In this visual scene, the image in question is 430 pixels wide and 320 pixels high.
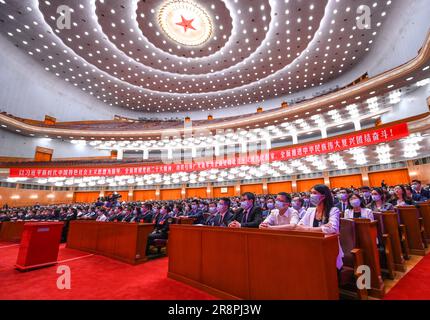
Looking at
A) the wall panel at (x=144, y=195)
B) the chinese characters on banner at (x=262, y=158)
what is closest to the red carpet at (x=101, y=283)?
the chinese characters on banner at (x=262, y=158)

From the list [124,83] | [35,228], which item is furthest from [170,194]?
[35,228]

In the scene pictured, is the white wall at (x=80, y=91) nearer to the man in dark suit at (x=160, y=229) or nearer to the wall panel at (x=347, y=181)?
the wall panel at (x=347, y=181)

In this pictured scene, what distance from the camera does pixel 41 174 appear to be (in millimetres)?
13266

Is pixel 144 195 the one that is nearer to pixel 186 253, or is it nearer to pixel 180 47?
pixel 180 47

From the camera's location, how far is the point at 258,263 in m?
1.89

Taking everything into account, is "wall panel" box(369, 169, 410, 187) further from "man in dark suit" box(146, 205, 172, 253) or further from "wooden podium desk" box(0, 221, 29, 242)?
"wooden podium desk" box(0, 221, 29, 242)

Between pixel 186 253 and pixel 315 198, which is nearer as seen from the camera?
pixel 315 198

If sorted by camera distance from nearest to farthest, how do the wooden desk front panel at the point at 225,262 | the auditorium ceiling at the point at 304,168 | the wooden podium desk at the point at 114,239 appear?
1. the wooden desk front panel at the point at 225,262
2. the wooden podium desk at the point at 114,239
3. the auditorium ceiling at the point at 304,168

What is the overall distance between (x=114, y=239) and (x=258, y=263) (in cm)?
349

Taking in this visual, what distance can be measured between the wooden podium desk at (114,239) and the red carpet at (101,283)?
24 centimetres

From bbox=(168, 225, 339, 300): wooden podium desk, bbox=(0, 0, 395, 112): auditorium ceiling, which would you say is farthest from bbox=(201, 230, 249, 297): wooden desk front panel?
bbox=(0, 0, 395, 112): auditorium ceiling

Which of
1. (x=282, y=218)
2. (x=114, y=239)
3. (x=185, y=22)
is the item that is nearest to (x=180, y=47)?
(x=185, y=22)

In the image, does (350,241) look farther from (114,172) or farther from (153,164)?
(114,172)

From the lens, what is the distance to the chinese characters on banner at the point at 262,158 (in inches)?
355
